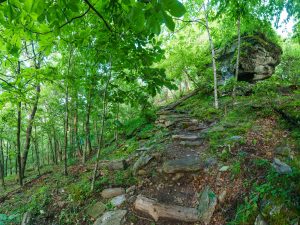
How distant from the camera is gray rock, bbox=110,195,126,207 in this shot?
4.31m

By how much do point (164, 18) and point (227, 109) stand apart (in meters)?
7.72

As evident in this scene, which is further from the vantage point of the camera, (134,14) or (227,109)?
(227,109)

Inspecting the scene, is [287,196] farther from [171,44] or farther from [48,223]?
[171,44]

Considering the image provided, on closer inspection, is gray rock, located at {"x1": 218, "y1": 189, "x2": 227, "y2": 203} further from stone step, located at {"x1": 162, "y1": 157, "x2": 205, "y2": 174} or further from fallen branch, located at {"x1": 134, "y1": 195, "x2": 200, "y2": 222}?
stone step, located at {"x1": 162, "y1": 157, "x2": 205, "y2": 174}

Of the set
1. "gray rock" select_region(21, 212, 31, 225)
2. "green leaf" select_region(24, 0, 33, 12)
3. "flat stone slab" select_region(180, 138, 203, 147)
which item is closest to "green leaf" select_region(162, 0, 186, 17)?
"green leaf" select_region(24, 0, 33, 12)

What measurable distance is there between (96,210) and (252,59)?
39.3 feet

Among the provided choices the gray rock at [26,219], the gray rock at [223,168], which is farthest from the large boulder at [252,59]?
the gray rock at [26,219]

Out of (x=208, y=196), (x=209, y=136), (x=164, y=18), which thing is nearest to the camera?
(x=164, y=18)

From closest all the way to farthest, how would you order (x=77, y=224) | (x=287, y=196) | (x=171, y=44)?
(x=287, y=196) → (x=77, y=224) → (x=171, y=44)

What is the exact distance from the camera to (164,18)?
3.75ft

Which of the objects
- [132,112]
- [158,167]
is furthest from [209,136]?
[132,112]

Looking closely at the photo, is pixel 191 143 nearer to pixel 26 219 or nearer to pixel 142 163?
pixel 142 163

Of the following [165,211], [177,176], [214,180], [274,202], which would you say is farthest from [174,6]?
[177,176]

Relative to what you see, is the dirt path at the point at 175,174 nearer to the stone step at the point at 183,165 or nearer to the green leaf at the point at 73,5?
the stone step at the point at 183,165
